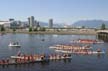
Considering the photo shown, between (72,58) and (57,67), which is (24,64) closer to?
(57,67)

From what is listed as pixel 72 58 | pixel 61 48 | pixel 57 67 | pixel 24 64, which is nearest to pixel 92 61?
pixel 72 58

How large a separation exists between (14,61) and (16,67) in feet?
10.4

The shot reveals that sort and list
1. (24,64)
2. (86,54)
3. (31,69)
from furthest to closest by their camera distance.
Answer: (86,54)
(24,64)
(31,69)

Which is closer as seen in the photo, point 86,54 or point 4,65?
point 4,65

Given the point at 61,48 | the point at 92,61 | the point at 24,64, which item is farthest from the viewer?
the point at 61,48

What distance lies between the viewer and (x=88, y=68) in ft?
208

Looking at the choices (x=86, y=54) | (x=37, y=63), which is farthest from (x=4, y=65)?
(x=86, y=54)

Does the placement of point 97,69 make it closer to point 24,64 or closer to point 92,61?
point 92,61

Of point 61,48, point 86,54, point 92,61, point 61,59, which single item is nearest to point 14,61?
point 61,59

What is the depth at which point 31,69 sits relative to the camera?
6100 cm

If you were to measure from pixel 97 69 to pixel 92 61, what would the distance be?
9.72m

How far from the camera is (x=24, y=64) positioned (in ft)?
215

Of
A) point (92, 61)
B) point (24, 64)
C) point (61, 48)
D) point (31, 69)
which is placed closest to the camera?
point (31, 69)

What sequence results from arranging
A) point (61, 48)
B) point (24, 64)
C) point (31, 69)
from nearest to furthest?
point (31, 69)
point (24, 64)
point (61, 48)
